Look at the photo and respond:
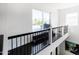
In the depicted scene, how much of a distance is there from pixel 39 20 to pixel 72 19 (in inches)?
22.6

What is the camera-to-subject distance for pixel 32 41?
1.58 meters

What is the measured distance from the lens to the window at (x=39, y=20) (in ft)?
4.88

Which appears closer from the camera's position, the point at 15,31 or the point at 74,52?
the point at 15,31

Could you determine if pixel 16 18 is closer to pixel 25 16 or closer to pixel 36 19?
pixel 25 16

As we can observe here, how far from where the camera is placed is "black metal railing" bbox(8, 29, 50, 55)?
56.7 inches

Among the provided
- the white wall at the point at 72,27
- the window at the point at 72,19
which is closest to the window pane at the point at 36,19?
the white wall at the point at 72,27

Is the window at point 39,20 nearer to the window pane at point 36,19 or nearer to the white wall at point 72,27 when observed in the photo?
the window pane at point 36,19

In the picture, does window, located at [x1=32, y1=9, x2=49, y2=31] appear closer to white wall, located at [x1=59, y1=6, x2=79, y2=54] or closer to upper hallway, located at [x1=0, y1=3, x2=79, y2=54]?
upper hallway, located at [x1=0, y1=3, x2=79, y2=54]

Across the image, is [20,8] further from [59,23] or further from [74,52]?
[74,52]

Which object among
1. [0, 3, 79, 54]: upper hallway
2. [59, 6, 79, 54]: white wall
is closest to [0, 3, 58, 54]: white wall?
[0, 3, 79, 54]: upper hallway

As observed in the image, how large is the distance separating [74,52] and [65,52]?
0.50 feet

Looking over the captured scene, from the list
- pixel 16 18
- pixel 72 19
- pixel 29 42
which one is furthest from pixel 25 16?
pixel 72 19

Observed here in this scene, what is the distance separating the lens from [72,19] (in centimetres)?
151
